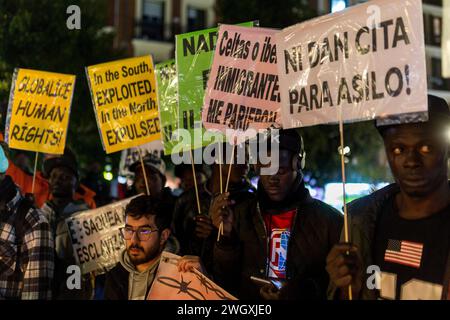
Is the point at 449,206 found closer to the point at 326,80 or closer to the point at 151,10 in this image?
the point at 326,80

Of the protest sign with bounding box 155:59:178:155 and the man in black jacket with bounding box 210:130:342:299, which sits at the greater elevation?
the protest sign with bounding box 155:59:178:155

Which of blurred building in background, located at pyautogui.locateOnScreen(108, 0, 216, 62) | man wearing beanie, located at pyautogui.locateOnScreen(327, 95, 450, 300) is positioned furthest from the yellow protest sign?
blurred building in background, located at pyautogui.locateOnScreen(108, 0, 216, 62)

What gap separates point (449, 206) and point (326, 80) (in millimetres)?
926

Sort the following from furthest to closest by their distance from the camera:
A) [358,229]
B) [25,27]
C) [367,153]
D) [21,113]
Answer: [367,153]
[25,27]
[21,113]
[358,229]

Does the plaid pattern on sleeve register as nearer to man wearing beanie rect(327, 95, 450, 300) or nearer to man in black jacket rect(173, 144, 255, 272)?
man in black jacket rect(173, 144, 255, 272)

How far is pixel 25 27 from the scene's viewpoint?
10.6 m

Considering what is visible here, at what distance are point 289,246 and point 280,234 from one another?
11cm

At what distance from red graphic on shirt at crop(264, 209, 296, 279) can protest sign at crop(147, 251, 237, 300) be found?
399 mm

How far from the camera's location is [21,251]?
2.98 m

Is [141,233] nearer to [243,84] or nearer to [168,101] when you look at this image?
[243,84]

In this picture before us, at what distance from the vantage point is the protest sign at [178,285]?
9.52 ft

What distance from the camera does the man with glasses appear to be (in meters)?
3.20

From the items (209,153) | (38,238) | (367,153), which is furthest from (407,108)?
(367,153)
